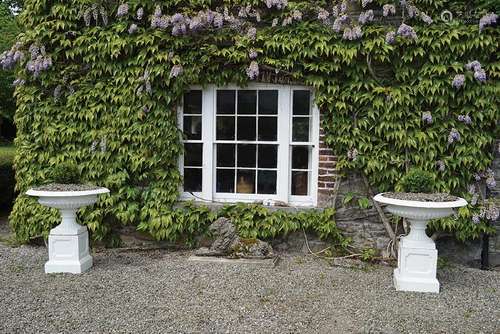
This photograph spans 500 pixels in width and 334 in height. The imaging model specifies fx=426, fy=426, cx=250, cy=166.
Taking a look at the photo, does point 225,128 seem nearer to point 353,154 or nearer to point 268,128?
point 268,128

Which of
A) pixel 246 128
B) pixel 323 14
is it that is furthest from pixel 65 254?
pixel 323 14

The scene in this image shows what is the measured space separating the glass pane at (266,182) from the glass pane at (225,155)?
0.41 m

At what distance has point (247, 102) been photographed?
5.60 metres

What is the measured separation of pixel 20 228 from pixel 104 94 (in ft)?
7.19

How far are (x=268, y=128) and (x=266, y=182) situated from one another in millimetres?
717

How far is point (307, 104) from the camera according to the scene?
548cm

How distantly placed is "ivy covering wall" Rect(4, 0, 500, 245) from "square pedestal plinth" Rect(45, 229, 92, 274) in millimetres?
863

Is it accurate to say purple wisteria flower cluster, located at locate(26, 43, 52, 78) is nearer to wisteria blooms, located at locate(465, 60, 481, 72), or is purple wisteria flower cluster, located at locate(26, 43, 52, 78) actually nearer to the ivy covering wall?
the ivy covering wall

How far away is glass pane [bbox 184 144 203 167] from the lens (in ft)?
18.8

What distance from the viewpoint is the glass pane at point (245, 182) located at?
18.7 ft

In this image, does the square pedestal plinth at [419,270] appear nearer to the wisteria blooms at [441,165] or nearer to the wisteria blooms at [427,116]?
the wisteria blooms at [441,165]

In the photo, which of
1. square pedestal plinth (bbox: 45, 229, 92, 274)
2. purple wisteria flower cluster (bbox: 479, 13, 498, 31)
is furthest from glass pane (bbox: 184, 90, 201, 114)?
purple wisteria flower cluster (bbox: 479, 13, 498, 31)

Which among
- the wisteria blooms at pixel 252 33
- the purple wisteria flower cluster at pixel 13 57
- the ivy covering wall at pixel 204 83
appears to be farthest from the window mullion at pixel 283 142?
the purple wisteria flower cluster at pixel 13 57

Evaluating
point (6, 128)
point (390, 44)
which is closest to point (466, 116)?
point (390, 44)
